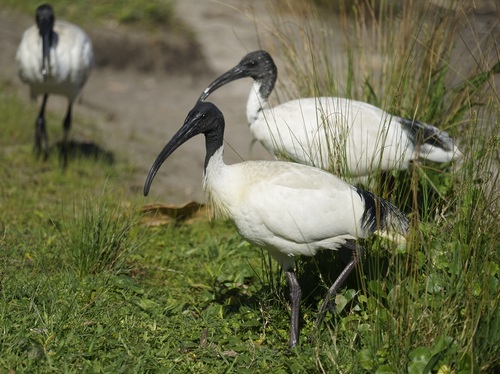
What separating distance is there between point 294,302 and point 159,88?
584cm

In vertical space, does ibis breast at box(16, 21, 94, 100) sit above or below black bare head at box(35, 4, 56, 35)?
below

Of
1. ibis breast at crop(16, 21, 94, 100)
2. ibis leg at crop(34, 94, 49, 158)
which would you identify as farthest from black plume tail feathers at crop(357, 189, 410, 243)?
ibis breast at crop(16, 21, 94, 100)

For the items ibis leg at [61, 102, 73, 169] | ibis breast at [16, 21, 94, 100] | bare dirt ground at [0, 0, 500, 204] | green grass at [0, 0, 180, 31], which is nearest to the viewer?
ibis leg at [61, 102, 73, 169]

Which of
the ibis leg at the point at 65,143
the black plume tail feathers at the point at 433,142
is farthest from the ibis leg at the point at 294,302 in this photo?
the ibis leg at the point at 65,143

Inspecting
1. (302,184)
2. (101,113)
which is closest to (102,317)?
(302,184)

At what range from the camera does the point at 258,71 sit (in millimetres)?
5367

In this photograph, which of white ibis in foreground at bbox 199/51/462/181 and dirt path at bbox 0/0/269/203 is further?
dirt path at bbox 0/0/269/203

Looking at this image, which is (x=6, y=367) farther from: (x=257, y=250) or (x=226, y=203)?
(x=257, y=250)

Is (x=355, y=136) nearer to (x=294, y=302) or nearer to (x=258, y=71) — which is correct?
(x=258, y=71)

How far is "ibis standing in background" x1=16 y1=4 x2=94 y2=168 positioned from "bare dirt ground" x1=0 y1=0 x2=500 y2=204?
0.65m

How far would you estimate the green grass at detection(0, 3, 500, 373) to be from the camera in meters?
3.15

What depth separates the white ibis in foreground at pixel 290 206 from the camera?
355cm

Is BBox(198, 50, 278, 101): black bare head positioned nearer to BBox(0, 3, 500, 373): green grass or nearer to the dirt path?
BBox(0, 3, 500, 373): green grass

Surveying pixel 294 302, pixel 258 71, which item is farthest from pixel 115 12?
pixel 294 302
